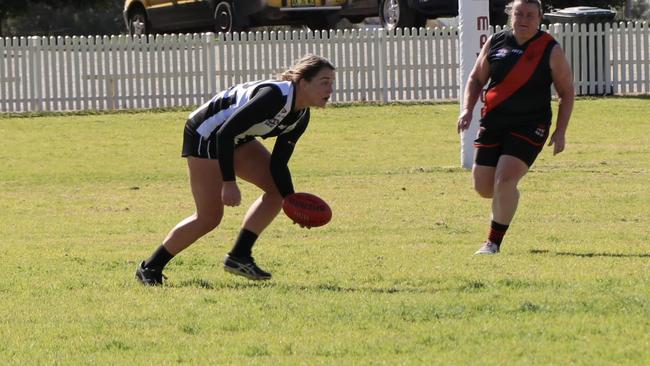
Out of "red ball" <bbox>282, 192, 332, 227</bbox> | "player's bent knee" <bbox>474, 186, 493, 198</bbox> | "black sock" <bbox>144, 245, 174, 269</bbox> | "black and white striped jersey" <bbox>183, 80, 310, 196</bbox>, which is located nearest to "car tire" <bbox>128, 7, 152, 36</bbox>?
"player's bent knee" <bbox>474, 186, 493, 198</bbox>

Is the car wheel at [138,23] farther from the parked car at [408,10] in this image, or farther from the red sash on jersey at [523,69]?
the red sash on jersey at [523,69]

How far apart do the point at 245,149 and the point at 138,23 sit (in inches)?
952

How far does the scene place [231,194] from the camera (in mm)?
8391

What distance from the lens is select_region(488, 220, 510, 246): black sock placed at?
10337 millimetres

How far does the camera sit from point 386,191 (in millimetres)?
15828

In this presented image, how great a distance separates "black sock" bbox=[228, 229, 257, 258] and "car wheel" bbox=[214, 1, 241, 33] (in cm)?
2061

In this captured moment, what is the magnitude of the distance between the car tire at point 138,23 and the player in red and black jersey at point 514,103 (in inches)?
891

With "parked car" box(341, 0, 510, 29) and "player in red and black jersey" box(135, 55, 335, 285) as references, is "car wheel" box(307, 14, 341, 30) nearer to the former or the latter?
"parked car" box(341, 0, 510, 29)

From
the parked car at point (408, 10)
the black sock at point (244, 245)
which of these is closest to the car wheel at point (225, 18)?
the parked car at point (408, 10)

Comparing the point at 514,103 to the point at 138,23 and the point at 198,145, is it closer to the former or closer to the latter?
the point at 198,145

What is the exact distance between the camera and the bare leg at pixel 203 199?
8.85 meters

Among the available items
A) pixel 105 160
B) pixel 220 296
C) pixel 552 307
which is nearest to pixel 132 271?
pixel 220 296

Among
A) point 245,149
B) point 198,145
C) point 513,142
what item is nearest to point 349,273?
point 245,149

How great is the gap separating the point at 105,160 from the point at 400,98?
910 cm
